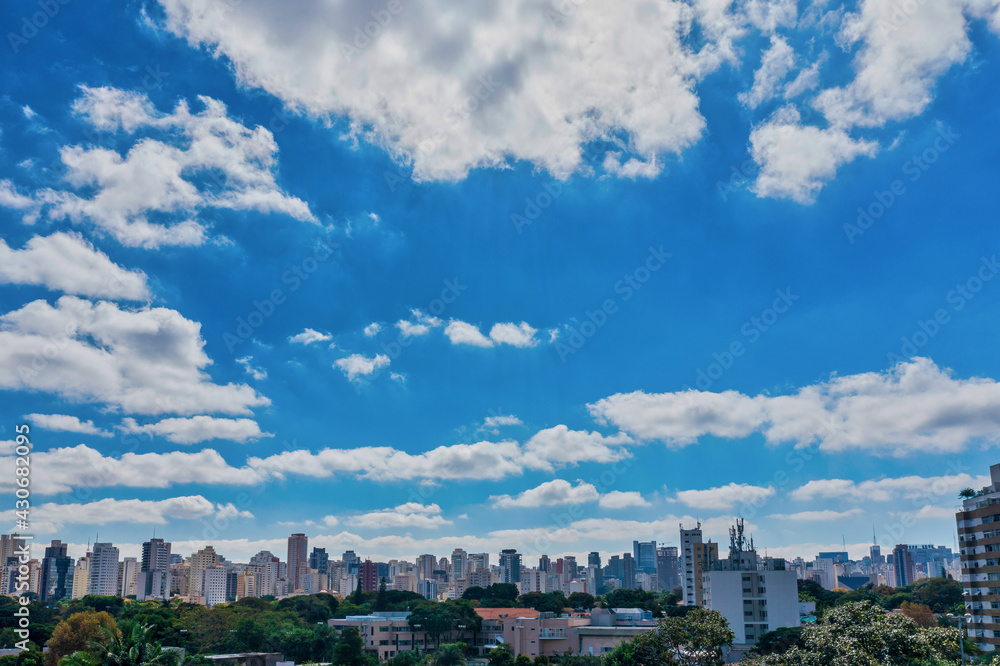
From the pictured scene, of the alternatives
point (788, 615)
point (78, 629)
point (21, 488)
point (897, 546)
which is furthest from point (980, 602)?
point (897, 546)

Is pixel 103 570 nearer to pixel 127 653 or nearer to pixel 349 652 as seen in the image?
pixel 349 652

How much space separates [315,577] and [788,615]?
164033 millimetres

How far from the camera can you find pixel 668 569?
636ft

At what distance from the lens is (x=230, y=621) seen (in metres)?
60.8

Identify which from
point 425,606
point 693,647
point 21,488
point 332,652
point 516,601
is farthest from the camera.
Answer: point 516,601

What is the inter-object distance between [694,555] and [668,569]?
3603 inches

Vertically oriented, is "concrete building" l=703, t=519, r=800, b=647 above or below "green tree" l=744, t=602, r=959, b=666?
below

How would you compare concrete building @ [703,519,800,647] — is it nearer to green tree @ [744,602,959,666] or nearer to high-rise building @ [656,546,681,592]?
green tree @ [744,602,959,666]

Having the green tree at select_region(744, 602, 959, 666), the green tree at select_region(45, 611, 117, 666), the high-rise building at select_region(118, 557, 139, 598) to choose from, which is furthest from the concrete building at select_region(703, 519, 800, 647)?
the high-rise building at select_region(118, 557, 139, 598)

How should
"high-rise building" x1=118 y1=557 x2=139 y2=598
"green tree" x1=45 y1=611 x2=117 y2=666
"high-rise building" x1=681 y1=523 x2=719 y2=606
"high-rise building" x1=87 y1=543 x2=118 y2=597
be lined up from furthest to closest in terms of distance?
"high-rise building" x1=118 y1=557 x2=139 y2=598, "high-rise building" x1=87 y1=543 x2=118 y2=597, "high-rise building" x1=681 y1=523 x2=719 y2=606, "green tree" x1=45 y1=611 x2=117 y2=666

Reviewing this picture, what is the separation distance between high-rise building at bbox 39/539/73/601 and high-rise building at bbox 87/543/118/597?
12966 mm

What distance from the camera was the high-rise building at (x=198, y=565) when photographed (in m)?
173

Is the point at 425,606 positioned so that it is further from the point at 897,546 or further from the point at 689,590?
the point at 897,546

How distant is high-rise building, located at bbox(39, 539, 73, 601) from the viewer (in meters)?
148
